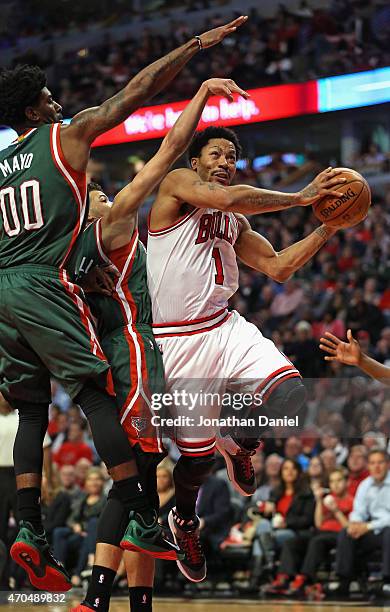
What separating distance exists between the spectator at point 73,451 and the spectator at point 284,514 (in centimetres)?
267

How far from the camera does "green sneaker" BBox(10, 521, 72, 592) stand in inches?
208

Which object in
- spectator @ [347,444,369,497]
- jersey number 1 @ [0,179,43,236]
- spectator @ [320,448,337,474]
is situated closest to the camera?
jersey number 1 @ [0,179,43,236]

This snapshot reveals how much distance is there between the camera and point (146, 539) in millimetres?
5277

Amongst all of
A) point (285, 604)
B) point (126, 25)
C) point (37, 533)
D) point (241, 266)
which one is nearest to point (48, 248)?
point (37, 533)

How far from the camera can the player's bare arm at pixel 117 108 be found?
205 inches

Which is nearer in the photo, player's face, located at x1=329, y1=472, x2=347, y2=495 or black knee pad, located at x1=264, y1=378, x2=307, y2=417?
black knee pad, located at x1=264, y1=378, x2=307, y2=417

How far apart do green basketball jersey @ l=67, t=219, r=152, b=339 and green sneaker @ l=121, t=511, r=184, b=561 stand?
1.12 m

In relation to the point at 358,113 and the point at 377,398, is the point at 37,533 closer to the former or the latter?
the point at 377,398

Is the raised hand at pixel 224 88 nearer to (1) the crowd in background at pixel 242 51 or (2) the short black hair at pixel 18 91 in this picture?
(2) the short black hair at pixel 18 91

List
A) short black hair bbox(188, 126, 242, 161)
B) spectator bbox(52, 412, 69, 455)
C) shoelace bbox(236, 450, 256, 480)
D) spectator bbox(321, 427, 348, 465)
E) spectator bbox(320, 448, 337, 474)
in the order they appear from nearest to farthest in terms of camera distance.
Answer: short black hair bbox(188, 126, 242, 161) < shoelace bbox(236, 450, 256, 480) < spectator bbox(320, 448, 337, 474) < spectator bbox(321, 427, 348, 465) < spectator bbox(52, 412, 69, 455)

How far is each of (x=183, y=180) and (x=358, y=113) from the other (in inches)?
489

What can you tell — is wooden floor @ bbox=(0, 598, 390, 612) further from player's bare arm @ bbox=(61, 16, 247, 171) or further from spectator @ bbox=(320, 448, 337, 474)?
player's bare arm @ bbox=(61, 16, 247, 171)

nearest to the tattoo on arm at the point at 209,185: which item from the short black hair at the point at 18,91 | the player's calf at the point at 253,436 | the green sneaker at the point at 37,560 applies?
the short black hair at the point at 18,91

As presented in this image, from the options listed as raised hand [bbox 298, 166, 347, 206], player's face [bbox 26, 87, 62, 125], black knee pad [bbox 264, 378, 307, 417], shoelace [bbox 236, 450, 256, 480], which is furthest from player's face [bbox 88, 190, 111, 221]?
shoelace [bbox 236, 450, 256, 480]
